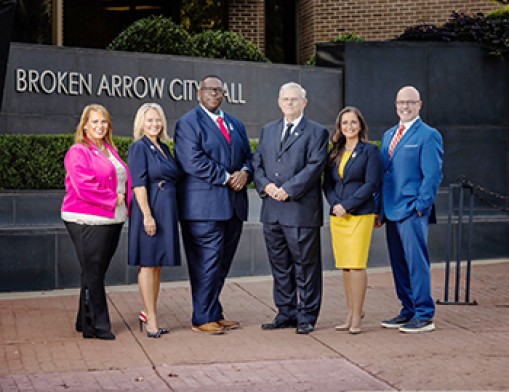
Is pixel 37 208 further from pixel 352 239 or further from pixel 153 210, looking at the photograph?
pixel 352 239

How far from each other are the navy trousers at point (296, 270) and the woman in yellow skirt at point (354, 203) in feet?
0.76

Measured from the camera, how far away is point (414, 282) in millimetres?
9266

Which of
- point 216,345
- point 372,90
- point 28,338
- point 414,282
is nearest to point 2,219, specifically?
point 28,338

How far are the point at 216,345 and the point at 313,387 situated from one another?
64.1 inches

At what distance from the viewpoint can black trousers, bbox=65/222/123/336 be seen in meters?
8.83

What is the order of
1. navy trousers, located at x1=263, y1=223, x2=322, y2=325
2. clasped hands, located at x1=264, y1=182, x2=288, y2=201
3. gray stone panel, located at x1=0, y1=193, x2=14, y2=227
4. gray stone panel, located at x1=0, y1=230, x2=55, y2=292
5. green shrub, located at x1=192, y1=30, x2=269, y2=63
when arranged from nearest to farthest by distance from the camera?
clasped hands, located at x1=264, y1=182, x2=288, y2=201 < navy trousers, located at x1=263, y1=223, x2=322, y2=325 < gray stone panel, located at x1=0, y1=230, x2=55, y2=292 < gray stone panel, located at x1=0, y1=193, x2=14, y2=227 < green shrub, located at x1=192, y1=30, x2=269, y2=63

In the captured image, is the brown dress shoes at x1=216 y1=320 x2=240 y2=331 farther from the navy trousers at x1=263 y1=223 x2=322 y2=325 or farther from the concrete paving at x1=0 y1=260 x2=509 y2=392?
the navy trousers at x1=263 y1=223 x2=322 y2=325

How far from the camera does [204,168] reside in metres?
8.96

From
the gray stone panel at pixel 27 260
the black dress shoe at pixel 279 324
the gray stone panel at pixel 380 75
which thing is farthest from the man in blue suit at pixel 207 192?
the gray stone panel at pixel 380 75

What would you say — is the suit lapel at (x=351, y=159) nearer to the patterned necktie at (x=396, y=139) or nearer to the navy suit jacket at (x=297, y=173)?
the navy suit jacket at (x=297, y=173)

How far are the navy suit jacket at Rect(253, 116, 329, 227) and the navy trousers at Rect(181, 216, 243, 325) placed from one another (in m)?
0.44

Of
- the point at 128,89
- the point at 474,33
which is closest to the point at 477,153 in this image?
the point at 474,33

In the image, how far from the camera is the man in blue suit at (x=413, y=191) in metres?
Result: 9.15

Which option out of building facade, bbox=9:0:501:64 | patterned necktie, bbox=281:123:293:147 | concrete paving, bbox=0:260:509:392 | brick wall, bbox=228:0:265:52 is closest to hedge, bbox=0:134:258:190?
concrete paving, bbox=0:260:509:392
